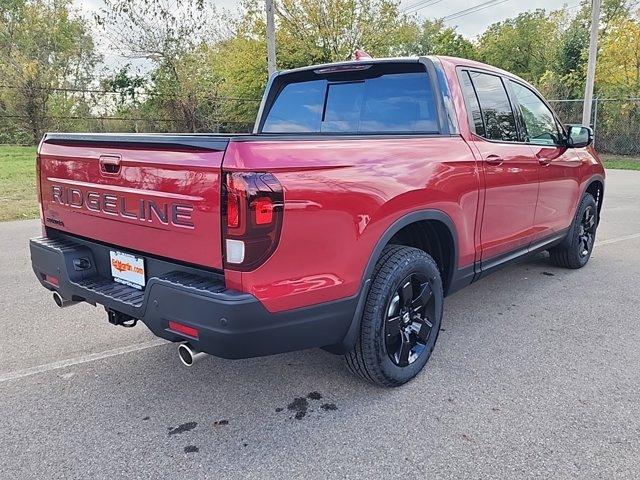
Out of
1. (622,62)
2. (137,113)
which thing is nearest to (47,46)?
(137,113)

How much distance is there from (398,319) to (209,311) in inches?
47.5

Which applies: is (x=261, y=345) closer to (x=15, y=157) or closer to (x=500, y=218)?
(x=500, y=218)

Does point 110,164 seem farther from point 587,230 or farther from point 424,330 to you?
point 587,230

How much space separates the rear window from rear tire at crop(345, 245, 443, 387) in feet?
3.29

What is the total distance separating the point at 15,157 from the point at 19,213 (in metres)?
10.3

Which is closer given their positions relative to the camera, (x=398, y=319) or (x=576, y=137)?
(x=398, y=319)

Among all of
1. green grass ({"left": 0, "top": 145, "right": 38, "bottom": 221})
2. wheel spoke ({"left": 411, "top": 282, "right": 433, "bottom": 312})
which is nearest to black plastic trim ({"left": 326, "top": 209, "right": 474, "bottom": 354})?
wheel spoke ({"left": 411, "top": 282, "right": 433, "bottom": 312})

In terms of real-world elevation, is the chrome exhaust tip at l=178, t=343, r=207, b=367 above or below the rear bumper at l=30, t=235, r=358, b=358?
below

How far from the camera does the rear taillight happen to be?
213 cm

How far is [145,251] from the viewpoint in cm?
257

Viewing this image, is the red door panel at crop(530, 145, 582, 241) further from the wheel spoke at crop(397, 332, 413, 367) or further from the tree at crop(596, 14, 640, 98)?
the tree at crop(596, 14, 640, 98)

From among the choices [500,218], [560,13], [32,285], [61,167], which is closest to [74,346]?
[61,167]

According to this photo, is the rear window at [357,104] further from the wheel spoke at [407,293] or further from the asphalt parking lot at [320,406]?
the asphalt parking lot at [320,406]

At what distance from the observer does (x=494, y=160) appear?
3.60 m
